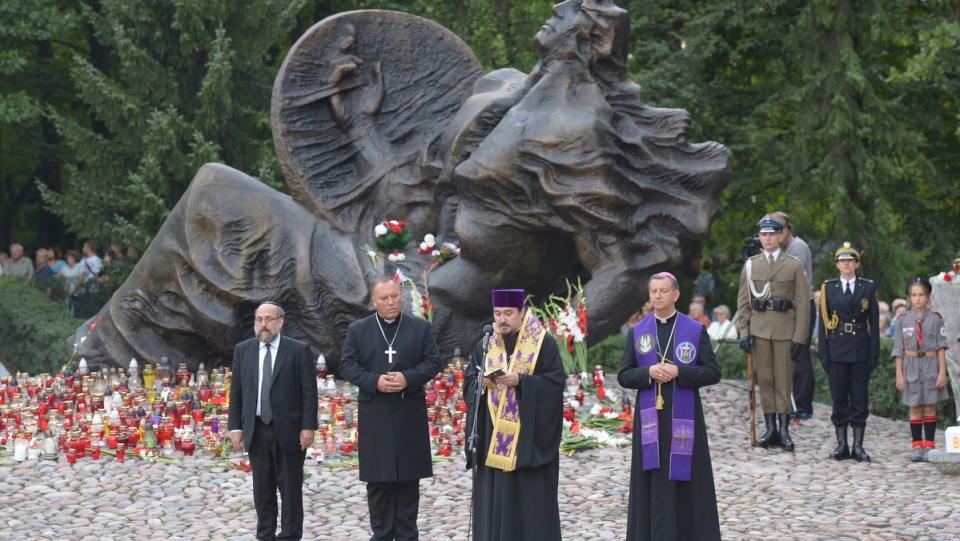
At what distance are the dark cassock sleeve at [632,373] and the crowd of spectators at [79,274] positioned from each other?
13.6 metres

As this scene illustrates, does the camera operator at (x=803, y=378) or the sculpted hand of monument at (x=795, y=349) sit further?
the camera operator at (x=803, y=378)

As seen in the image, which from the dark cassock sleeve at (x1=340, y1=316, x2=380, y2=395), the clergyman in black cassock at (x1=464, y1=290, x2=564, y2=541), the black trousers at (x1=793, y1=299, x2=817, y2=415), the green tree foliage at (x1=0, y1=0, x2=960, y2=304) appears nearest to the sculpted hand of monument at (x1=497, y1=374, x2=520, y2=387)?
the clergyman in black cassock at (x1=464, y1=290, x2=564, y2=541)

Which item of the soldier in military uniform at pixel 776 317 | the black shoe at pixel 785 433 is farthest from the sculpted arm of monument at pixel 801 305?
the black shoe at pixel 785 433

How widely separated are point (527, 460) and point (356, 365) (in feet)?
4.26

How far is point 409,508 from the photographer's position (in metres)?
7.62

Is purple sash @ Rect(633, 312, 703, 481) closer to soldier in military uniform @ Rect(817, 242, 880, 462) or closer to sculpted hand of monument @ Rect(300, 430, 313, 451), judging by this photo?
sculpted hand of monument @ Rect(300, 430, 313, 451)

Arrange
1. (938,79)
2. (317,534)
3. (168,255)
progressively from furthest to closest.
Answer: (938,79), (168,255), (317,534)

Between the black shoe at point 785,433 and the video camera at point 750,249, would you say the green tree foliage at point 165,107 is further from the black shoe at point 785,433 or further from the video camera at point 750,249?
the black shoe at point 785,433

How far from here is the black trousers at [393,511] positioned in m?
7.54

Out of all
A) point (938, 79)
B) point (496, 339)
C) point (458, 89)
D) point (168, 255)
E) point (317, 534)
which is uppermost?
point (938, 79)

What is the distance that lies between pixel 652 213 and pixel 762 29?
1000 cm

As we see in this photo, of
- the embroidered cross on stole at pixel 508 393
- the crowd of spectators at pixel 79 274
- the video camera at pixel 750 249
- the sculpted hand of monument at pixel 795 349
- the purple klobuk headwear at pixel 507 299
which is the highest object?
the crowd of spectators at pixel 79 274

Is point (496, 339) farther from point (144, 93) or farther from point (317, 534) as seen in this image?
point (144, 93)

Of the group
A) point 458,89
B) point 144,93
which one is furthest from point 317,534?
point 144,93
